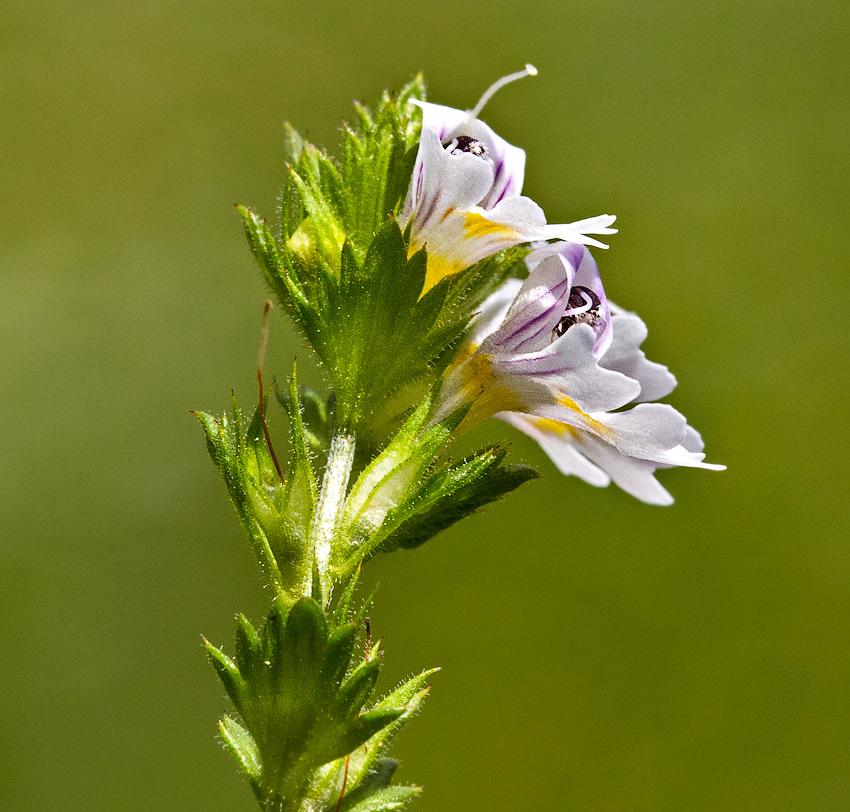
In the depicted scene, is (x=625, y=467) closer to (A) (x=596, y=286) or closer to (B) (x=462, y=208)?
(A) (x=596, y=286)

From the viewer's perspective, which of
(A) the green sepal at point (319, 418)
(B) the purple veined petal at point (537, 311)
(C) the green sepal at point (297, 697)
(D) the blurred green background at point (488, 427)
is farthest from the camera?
(D) the blurred green background at point (488, 427)

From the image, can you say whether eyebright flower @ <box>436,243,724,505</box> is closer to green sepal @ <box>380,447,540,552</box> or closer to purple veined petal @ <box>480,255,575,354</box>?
purple veined petal @ <box>480,255,575,354</box>

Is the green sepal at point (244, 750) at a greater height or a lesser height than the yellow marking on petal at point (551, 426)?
lesser

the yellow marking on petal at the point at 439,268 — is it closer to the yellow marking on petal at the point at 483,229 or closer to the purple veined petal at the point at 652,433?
the yellow marking on petal at the point at 483,229

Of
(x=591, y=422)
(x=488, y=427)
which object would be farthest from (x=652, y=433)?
(x=488, y=427)

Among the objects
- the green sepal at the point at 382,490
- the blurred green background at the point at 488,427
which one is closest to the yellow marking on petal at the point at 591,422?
the green sepal at the point at 382,490

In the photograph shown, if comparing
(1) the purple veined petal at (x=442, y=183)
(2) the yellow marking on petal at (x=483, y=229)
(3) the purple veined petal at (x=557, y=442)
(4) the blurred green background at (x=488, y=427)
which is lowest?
(3) the purple veined petal at (x=557, y=442)

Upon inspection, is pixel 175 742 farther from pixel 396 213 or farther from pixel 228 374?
pixel 396 213
